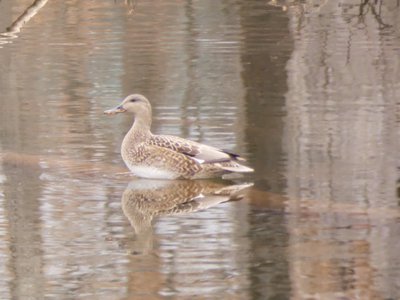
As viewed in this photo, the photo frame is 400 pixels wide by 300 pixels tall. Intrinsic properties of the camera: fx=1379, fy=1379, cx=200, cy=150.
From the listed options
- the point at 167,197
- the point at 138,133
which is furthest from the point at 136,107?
the point at 167,197

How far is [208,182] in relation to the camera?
38.8 feet

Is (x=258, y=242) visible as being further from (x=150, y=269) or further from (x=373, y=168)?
(x=373, y=168)

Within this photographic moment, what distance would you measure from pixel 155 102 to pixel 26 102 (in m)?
1.47

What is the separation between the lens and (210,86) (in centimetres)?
1648

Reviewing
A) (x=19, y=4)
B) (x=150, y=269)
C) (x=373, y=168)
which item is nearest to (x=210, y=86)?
(x=373, y=168)

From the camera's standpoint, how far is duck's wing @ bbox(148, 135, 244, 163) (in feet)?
38.1

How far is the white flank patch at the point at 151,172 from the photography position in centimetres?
1184

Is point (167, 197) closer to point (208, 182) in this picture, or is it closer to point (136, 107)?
point (208, 182)

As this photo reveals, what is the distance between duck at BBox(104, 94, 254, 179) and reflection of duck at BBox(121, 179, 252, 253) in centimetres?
8

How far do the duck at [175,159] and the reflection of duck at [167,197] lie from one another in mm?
83

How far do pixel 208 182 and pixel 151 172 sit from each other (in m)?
0.50

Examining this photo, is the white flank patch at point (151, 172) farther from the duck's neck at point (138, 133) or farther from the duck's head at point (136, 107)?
the duck's head at point (136, 107)

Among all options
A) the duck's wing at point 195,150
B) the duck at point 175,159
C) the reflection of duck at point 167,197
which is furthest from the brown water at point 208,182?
the duck's wing at point 195,150

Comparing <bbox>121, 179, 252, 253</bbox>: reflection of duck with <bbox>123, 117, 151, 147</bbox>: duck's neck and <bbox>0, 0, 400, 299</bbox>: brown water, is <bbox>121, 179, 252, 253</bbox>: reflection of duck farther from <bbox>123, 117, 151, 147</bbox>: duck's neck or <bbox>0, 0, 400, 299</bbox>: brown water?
<bbox>123, 117, 151, 147</bbox>: duck's neck
